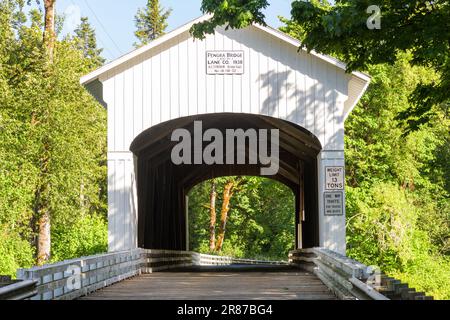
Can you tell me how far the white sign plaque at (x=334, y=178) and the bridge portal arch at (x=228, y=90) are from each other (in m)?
0.02

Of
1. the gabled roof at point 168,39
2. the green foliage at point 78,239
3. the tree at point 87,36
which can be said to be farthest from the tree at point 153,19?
the gabled roof at point 168,39

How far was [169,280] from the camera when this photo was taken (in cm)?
1312

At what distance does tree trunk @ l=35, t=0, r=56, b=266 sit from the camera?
1070 inches

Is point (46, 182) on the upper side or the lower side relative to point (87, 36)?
lower

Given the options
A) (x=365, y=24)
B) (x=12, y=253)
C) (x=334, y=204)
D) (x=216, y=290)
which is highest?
(x=365, y=24)

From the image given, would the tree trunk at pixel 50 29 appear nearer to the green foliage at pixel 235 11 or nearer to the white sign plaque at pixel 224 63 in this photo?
the white sign plaque at pixel 224 63

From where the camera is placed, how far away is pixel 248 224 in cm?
5522

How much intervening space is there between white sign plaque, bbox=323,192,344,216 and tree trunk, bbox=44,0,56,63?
14921mm

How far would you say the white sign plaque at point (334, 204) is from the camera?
49.2 ft

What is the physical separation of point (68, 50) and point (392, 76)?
42.9ft

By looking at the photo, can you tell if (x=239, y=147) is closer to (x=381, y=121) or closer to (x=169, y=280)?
(x=169, y=280)
